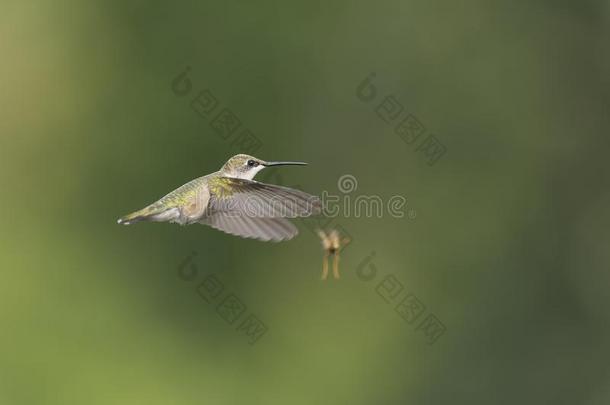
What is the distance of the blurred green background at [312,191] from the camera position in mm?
6777

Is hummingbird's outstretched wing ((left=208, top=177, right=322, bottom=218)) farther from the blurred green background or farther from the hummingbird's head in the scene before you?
the blurred green background

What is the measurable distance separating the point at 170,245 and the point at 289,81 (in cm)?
188

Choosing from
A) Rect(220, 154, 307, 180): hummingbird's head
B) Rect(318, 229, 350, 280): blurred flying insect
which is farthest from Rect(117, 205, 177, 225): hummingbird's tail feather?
Rect(318, 229, 350, 280): blurred flying insect

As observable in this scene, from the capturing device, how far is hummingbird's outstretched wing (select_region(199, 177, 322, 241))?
2.09 m

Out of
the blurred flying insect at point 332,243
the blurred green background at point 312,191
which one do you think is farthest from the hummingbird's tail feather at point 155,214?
the blurred green background at point 312,191

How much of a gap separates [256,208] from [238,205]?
9cm

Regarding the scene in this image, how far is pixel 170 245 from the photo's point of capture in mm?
6844

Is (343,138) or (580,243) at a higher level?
(343,138)

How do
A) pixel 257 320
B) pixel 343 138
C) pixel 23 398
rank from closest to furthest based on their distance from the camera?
pixel 23 398
pixel 257 320
pixel 343 138

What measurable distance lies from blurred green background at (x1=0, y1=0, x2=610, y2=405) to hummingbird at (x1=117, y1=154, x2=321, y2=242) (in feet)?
12.6

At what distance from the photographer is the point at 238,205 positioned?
2436mm

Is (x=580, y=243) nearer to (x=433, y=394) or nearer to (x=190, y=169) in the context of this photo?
(x=433, y=394)

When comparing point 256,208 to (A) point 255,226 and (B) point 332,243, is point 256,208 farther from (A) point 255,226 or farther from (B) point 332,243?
(B) point 332,243

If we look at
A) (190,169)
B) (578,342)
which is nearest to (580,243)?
(578,342)
